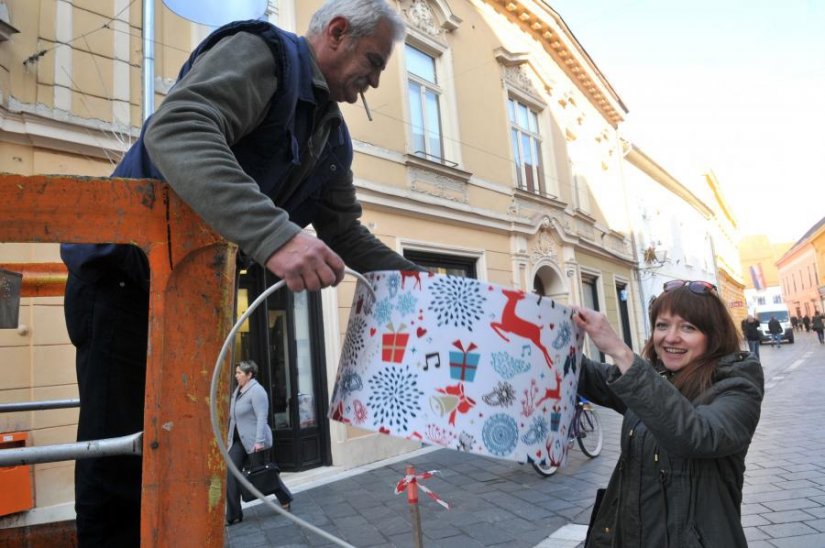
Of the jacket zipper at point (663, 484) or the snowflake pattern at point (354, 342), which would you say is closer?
the snowflake pattern at point (354, 342)

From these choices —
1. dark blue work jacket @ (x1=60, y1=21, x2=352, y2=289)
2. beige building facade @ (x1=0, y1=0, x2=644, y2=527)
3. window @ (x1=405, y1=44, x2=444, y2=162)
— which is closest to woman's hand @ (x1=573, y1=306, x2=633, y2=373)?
dark blue work jacket @ (x1=60, y1=21, x2=352, y2=289)

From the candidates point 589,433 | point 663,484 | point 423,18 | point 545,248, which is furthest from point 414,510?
point 545,248

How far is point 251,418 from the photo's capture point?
17.7 feet

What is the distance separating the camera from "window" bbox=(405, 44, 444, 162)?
8789 millimetres

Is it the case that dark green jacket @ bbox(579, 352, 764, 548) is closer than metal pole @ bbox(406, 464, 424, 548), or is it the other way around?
dark green jacket @ bbox(579, 352, 764, 548)

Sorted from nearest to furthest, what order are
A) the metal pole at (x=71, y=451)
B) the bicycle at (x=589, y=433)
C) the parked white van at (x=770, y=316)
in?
the metal pole at (x=71, y=451) < the bicycle at (x=589, y=433) < the parked white van at (x=770, y=316)

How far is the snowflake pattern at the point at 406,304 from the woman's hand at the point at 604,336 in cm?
53

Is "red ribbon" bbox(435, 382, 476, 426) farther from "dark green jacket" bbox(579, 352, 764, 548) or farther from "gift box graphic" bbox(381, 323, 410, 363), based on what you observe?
"dark green jacket" bbox(579, 352, 764, 548)

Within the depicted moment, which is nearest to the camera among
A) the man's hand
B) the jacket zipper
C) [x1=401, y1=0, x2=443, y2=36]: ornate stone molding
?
the man's hand

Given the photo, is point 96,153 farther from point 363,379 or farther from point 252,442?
point 363,379

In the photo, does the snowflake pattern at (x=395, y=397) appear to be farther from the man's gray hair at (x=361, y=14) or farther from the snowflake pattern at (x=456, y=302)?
the man's gray hair at (x=361, y=14)

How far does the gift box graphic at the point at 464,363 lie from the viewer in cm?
115

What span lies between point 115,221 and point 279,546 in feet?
12.5

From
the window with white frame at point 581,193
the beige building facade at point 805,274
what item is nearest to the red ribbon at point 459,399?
the window with white frame at point 581,193
